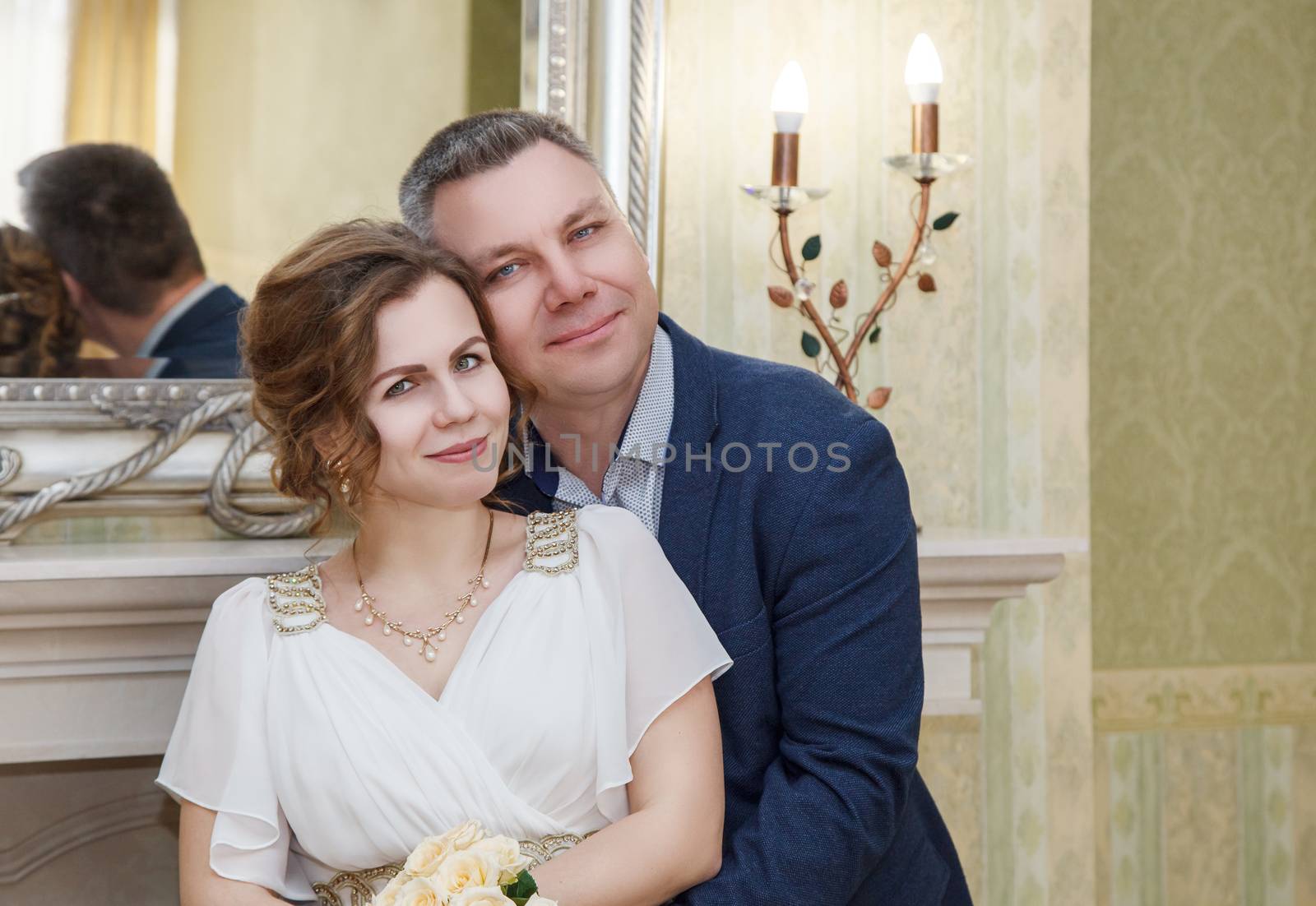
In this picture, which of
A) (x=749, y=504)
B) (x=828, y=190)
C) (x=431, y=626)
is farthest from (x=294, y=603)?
(x=828, y=190)

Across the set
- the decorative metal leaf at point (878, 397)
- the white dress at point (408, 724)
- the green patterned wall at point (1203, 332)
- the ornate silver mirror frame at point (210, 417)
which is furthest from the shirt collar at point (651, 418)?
the green patterned wall at point (1203, 332)

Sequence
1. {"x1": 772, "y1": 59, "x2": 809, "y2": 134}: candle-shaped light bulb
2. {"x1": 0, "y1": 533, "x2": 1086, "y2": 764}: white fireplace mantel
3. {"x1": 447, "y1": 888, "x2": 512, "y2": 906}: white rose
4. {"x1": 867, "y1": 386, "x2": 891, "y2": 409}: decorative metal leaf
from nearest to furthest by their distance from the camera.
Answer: {"x1": 447, "y1": 888, "x2": 512, "y2": 906}: white rose → {"x1": 0, "y1": 533, "x2": 1086, "y2": 764}: white fireplace mantel → {"x1": 772, "y1": 59, "x2": 809, "y2": 134}: candle-shaped light bulb → {"x1": 867, "y1": 386, "x2": 891, "y2": 409}: decorative metal leaf

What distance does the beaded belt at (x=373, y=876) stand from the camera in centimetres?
128

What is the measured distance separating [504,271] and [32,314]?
0.79 meters

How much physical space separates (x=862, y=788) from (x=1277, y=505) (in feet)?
6.99

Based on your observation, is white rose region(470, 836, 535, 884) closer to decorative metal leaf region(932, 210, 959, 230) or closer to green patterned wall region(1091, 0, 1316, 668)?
decorative metal leaf region(932, 210, 959, 230)

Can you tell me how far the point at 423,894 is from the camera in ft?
3.38

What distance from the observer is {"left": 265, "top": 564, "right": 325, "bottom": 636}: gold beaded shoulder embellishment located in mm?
1324

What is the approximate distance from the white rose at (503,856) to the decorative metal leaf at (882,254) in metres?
1.47

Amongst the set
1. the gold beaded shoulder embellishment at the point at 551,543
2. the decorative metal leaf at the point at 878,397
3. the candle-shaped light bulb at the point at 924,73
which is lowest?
the gold beaded shoulder embellishment at the point at 551,543

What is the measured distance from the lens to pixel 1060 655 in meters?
2.31

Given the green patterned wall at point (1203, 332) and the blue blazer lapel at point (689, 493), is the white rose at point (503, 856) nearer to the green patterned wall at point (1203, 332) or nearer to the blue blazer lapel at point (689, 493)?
the blue blazer lapel at point (689, 493)

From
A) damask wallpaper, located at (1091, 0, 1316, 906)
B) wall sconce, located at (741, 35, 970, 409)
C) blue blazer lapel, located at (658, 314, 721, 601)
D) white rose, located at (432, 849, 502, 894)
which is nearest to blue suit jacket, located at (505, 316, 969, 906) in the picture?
blue blazer lapel, located at (658, 314, 721, 601)

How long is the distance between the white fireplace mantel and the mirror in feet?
1.13
